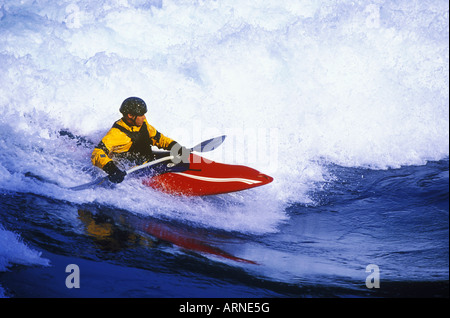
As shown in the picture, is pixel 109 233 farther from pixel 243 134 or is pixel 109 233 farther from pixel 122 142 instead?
pixel 243 134

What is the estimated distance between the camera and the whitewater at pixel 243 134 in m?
2.97

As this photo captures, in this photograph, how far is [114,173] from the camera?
3.88 m

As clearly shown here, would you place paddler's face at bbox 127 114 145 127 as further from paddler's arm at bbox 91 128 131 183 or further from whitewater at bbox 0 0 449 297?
whitewater at bbox 0 0 449 297

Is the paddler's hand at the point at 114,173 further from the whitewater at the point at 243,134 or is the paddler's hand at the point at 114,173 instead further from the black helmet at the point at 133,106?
the black helmet at the point at 133,106

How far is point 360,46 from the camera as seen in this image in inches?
313

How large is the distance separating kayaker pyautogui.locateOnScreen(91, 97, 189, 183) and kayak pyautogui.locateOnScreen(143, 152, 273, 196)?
9.6 inches

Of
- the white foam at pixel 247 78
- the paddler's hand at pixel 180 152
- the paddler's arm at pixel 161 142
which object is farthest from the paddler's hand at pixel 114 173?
the white foam at pixel 247 78

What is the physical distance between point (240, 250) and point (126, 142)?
173 centimetres

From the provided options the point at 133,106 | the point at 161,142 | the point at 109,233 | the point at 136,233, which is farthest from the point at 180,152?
the point at 109,233

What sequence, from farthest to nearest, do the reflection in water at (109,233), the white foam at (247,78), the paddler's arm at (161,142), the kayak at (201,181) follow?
the white foam at (247,78), the paddler's arm at (161,142), the kayak at (201,181), the reflection in water at (109,233)

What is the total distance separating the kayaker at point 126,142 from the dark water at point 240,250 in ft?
1.41

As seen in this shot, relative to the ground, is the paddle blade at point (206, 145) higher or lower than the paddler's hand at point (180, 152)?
higher

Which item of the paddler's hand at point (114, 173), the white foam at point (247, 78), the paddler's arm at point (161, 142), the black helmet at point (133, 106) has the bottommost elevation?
the paddler's hand at point (114, 173)

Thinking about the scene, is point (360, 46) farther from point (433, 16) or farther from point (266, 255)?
point (266, 255)
